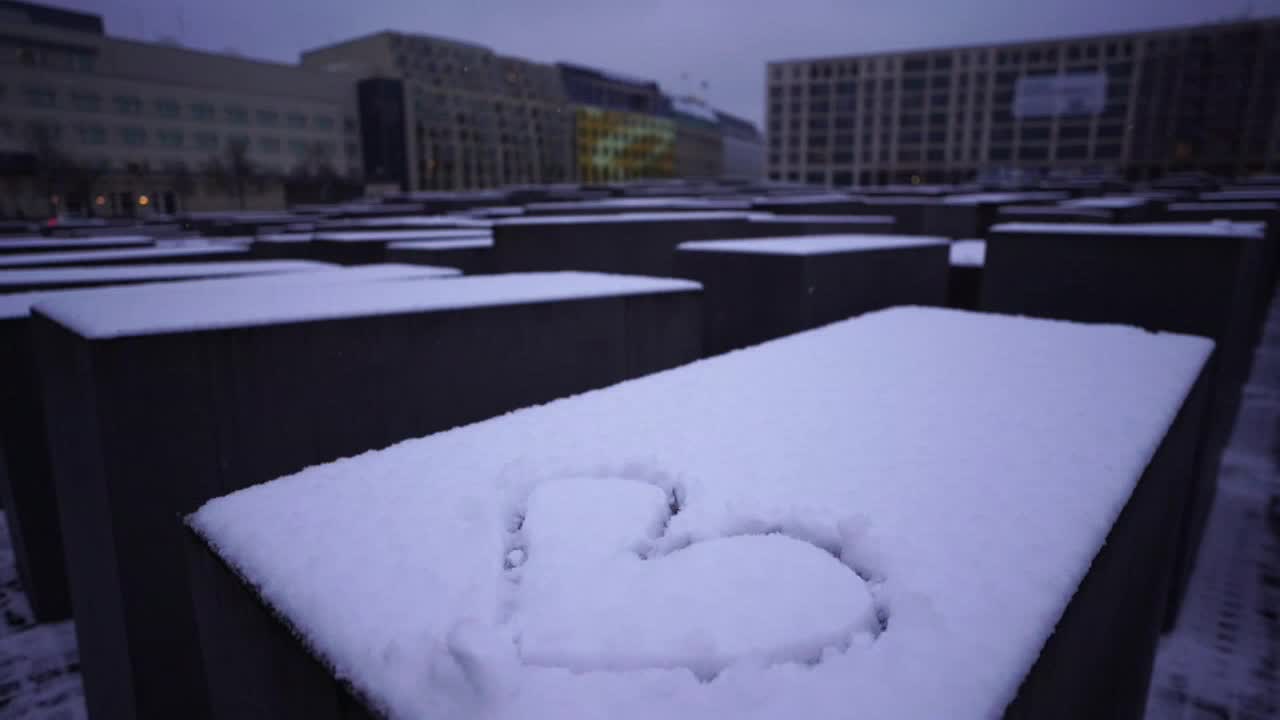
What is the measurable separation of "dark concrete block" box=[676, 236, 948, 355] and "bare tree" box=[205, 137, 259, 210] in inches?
2312

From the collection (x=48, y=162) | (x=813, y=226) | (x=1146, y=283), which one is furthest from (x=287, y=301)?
(x=48, y=162)

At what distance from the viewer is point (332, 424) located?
362 cm

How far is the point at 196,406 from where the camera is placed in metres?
3.23

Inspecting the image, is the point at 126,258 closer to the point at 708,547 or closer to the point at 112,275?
the point at 112,275

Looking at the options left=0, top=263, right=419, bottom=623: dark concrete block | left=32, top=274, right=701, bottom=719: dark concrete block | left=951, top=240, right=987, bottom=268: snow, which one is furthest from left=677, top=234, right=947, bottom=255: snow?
left=0, top=263, right=419, bottom=623: dark concrete block

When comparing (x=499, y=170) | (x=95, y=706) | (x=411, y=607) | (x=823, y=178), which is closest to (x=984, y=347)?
(x=411, y=607)

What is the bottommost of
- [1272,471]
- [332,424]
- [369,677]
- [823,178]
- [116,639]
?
[1272,471]

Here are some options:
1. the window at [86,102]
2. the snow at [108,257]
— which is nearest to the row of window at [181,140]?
the window at [86,102]

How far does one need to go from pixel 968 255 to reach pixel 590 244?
15.8ft

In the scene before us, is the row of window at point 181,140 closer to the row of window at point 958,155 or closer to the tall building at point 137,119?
the tall building at point 137,119

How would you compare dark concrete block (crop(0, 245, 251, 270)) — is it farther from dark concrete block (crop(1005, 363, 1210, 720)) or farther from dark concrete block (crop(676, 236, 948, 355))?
dark concrete block (crop(1005, 363, 1210, 720))

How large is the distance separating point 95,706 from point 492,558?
3.52 meters

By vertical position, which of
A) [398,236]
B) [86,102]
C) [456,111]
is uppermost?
[456,111]

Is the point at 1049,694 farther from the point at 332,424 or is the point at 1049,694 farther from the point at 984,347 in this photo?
the point at 332,424
